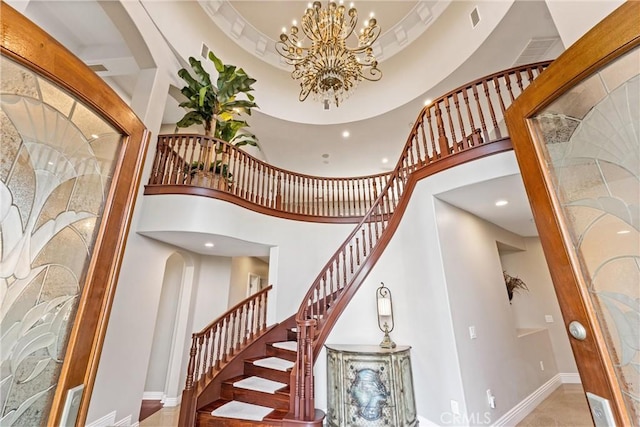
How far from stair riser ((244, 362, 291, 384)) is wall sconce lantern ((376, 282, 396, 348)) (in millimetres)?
1403

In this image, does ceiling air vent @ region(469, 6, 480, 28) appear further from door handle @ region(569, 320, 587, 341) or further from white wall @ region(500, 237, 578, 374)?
door handle @ region(569, 320, 587, 341)

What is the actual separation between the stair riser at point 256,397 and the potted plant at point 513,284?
4125 mm

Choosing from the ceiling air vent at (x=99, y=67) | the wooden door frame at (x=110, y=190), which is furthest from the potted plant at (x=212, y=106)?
the wooden door frame at (x=110, y=190)

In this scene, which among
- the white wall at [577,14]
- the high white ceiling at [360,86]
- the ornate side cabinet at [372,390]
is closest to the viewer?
the white wall at [577,14]

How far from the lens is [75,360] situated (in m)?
0.98

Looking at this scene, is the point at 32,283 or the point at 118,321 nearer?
the point at 32,283

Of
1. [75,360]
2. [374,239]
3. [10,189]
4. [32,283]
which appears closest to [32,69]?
[10,189]

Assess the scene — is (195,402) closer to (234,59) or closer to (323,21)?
(323,21)

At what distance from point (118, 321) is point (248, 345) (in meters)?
1.70

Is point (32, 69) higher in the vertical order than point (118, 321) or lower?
higher

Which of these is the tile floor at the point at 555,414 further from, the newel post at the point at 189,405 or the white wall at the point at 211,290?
the white wall at the point at 211,290

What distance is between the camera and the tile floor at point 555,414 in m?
3.21

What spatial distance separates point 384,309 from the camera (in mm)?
3434

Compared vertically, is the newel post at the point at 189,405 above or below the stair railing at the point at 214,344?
below
